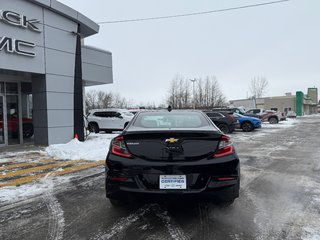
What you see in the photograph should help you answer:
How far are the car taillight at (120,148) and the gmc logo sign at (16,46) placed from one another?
8.52 m

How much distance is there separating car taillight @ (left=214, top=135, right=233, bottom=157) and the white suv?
48.8ft

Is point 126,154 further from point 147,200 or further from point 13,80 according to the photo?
point 13,80

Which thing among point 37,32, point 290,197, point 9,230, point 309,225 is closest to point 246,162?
point 290,197

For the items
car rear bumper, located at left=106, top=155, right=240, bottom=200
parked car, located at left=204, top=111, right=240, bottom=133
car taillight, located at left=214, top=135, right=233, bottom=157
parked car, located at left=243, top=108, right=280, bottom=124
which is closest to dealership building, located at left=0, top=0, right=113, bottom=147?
car rear bumper, located at left=106, top=155, right=240, bottom=200

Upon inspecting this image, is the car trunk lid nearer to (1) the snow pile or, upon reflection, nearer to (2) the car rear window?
(2) the car rear window

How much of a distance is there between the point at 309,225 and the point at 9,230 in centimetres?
390

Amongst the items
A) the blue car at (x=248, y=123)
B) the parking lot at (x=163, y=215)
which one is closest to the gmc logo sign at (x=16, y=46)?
the parking lot at (x=163, y=215)

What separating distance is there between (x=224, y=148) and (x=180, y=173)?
70cm

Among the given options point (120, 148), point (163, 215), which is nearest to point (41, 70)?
point (120, 148)

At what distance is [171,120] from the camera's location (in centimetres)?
459

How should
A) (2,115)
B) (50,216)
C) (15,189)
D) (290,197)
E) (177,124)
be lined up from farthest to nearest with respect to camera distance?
(2,115)
(15,189)
(290,197)
(177,124)
(50,216)

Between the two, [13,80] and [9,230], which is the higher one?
[13,80]

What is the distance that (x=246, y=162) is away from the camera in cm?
826

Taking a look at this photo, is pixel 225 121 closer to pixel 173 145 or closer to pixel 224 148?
pixel 224 148
